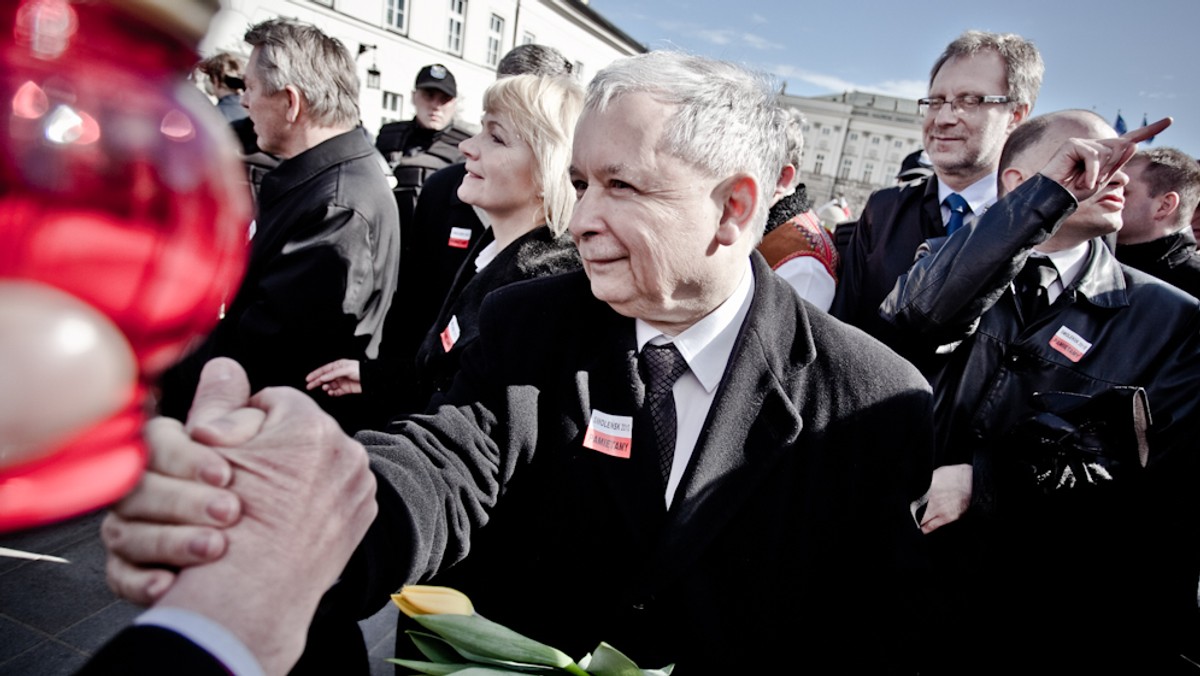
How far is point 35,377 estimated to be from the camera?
242 mm

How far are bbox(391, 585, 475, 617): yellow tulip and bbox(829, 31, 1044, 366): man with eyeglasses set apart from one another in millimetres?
2169

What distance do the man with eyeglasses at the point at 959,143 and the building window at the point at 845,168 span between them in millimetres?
77970

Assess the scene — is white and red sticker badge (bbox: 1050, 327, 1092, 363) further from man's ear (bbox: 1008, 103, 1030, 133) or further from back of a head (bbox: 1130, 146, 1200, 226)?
back of a head (bbox: 1130, 146, 1200, 226)

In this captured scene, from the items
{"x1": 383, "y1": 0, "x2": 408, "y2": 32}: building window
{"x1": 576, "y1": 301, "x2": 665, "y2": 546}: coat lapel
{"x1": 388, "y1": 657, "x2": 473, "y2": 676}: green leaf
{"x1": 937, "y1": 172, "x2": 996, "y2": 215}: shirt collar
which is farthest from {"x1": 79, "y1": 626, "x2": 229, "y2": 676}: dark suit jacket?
{"x1": 383, "y1": 0, "x2": 408, "y2": 32}: building window

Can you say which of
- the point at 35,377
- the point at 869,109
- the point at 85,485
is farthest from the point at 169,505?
the point at 869,109

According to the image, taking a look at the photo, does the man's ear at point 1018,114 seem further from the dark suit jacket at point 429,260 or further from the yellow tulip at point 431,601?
the yellow tulip at point 431,601

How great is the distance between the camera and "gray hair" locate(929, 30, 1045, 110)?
9.00ft

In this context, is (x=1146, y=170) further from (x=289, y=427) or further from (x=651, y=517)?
(x=289, y=427)

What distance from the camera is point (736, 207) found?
5.06 feet

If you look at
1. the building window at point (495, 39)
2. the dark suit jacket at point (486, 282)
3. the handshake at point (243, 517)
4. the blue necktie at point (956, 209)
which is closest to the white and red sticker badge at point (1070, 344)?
the blue necktie at point (956, 209)

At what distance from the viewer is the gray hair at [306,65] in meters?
2.68

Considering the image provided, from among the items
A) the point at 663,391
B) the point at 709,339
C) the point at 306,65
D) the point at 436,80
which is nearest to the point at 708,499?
the point at 663,391

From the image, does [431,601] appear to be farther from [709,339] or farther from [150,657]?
[709,339]

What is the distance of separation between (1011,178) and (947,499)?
99 cm
